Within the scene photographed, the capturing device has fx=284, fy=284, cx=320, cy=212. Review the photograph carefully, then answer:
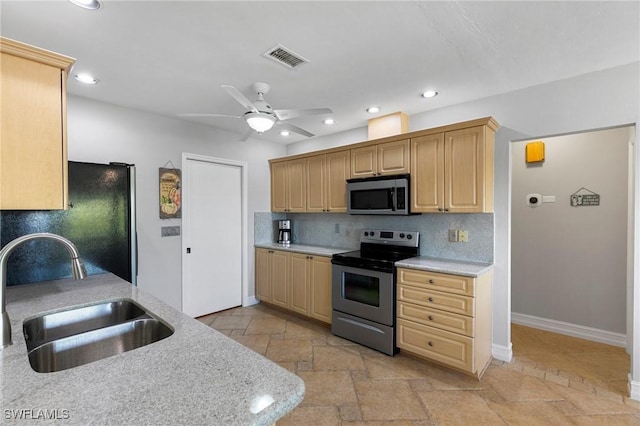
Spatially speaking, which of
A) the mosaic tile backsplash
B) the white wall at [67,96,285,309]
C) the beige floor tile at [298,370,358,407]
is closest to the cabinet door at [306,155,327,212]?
the mosaic tile backsplash

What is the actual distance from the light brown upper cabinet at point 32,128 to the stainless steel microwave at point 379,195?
103 inches

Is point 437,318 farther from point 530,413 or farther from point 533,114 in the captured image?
point 533,114

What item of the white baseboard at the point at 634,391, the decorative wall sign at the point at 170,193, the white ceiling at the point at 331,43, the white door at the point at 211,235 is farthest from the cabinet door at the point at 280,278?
the white baseboard at the point at 634,391

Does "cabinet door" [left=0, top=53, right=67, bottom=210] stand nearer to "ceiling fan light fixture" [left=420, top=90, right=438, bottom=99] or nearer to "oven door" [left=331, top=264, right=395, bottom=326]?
"oven door" [left=331, top=264, right=395, bottom=326]

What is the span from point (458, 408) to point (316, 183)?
9.21 ft

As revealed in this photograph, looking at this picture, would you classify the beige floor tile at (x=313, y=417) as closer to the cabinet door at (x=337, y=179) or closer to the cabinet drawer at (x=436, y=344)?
the cabinet drawer at (x=436, y=344)

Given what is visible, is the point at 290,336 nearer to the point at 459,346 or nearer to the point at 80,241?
the point at 459,346

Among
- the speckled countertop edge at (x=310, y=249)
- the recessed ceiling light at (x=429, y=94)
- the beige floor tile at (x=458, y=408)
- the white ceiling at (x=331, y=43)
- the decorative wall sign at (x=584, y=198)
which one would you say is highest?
the white ceiling at (x=331, y=43)

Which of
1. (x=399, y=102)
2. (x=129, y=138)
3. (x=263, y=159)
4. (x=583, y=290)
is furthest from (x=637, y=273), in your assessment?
(x=129, y=138)

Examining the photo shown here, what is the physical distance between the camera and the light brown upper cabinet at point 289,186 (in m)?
4.10

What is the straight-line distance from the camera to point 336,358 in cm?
276

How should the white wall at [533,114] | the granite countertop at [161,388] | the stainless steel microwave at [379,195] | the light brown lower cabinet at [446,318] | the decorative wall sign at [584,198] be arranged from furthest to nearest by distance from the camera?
1. the decorative wall sign at [584,198]
2. the stainless steel microwave at [379,195]
3. the light brown lower cabinet at [446,318]
4. the white wall at [533,114]
5. the granite countertop at [161,388]

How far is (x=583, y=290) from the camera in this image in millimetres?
3227

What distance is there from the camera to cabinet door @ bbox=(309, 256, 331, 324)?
135 inches
